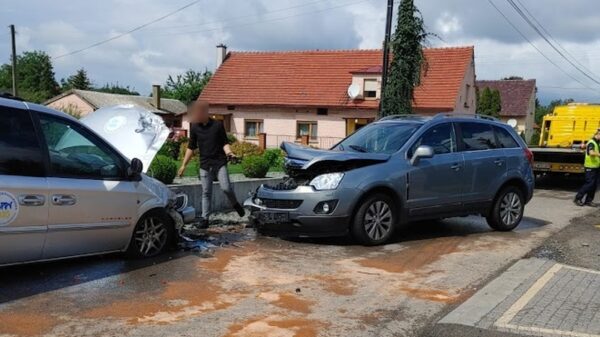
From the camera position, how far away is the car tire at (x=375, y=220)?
7.77 metres

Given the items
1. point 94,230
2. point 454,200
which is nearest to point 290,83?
point 454,200

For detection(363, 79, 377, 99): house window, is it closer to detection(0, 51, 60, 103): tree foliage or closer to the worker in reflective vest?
the worker in reflective vest

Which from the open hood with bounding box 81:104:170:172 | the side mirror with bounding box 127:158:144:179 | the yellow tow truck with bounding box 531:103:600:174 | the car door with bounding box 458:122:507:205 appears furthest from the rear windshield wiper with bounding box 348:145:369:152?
the yellow tow truck with bounding box 531:103:600:174

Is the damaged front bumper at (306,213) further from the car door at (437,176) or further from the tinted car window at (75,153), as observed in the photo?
the tinted car window at (75,153)

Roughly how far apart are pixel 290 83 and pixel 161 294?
3200 centimetres

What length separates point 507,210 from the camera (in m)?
9.50

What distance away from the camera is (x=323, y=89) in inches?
1411

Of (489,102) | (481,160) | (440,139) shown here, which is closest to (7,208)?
(440,139)

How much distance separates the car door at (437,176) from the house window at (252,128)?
28.4 metres

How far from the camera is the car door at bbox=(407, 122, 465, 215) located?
8.22 m

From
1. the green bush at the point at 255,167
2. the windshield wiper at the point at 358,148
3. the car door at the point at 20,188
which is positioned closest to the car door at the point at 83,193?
the car door at the point at 20,188

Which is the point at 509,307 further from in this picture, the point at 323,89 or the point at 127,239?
the point at 323,89

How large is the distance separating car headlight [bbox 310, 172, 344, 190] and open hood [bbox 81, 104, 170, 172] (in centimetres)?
203

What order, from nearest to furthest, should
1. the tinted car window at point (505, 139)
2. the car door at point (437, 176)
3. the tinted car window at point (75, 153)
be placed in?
the tinted car window at point (75, 153)
the car door at point (437, 176)
the tinted car window at point (505, 139)
